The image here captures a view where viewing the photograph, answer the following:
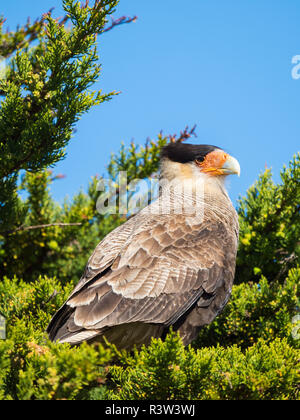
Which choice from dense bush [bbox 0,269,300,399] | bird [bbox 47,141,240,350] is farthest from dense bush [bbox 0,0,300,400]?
bird [bbox 47,141,240,350]

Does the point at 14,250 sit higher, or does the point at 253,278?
the point at 14,250

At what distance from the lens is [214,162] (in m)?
5.02

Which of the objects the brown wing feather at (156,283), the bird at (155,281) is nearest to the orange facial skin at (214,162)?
A: the bird at (155,281)

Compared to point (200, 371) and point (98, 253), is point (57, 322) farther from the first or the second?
point (200, 371)

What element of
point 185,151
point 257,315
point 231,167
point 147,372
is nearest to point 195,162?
point 185,151

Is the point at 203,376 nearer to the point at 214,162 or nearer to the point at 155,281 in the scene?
the point at 155,281

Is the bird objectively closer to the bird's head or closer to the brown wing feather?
the brown wing feather

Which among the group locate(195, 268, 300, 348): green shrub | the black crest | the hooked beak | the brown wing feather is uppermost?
the black crest

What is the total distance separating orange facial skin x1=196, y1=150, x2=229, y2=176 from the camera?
4988 mm

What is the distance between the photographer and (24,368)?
2613 millimetres

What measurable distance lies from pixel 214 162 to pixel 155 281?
1931 millimetres

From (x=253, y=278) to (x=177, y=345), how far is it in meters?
3.18

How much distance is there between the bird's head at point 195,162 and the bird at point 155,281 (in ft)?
1.75

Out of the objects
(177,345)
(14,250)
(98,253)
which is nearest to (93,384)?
(177,345)
